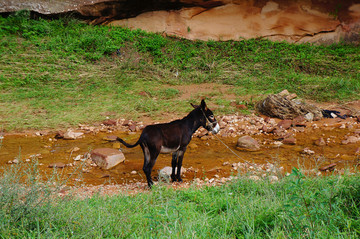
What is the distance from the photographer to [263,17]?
46.3 ft

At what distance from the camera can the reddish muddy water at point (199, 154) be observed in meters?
5.98

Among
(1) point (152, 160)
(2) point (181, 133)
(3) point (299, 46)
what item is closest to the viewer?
(1) point (152, 160)

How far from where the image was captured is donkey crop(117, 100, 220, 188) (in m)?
5.29

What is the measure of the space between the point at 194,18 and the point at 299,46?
4.04 meters

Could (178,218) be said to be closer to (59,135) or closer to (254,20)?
(59,135)

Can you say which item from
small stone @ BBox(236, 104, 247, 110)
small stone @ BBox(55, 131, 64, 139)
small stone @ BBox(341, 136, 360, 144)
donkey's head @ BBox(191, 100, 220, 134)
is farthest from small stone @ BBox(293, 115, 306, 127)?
small stone @ BBox(55, 131, 64, 139)

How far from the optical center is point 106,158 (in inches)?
247

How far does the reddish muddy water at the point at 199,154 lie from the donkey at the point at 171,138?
0.48 metres

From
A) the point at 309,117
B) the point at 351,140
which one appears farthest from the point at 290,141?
the point at 309,117

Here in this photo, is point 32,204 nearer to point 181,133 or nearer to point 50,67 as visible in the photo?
point 181,133

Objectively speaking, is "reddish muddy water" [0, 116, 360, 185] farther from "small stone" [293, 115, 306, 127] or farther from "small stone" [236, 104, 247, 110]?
"small stone" [236, 104, 247, 110]

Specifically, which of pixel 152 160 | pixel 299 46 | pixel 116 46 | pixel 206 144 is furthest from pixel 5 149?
pixel 299 46

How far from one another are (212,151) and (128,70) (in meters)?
5.28

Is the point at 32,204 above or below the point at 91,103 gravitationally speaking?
above
